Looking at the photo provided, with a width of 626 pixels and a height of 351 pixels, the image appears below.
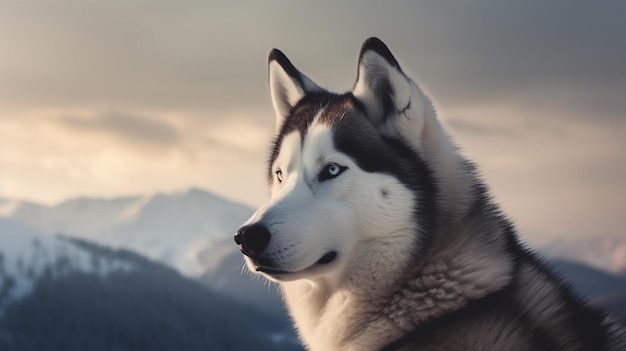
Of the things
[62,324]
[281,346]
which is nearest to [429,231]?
[62,324]

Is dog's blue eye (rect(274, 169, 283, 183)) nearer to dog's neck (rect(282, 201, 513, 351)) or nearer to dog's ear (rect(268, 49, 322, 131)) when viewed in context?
dog's ear (rect(268, 49, 322, 131))

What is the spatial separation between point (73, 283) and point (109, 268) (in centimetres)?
863

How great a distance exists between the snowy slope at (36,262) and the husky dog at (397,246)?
167640 mm

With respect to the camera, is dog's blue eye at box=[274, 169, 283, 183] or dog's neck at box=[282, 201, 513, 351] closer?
dog's neck at box=[282, 201, 513, 351]

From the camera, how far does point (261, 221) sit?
4645mm

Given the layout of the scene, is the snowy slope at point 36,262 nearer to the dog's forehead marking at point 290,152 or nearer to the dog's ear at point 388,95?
the dog's forehead marking at point 290,152

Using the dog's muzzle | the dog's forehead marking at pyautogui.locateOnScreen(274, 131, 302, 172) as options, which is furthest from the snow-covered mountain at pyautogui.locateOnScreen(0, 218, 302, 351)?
the dog's muzzle

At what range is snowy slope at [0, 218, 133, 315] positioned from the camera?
165000 mm

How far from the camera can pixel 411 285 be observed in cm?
469

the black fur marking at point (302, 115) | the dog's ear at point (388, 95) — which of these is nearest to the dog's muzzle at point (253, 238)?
the black fur marking at point (302, 115)

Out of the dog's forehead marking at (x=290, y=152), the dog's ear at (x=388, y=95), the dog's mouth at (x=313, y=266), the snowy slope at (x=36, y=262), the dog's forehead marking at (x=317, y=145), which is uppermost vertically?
the dog's ear at (x=388, y=95)

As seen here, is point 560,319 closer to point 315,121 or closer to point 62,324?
point 315,121

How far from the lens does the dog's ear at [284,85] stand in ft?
19.5

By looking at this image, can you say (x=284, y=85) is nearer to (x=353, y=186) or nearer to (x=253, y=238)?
(x=353, y=186)
